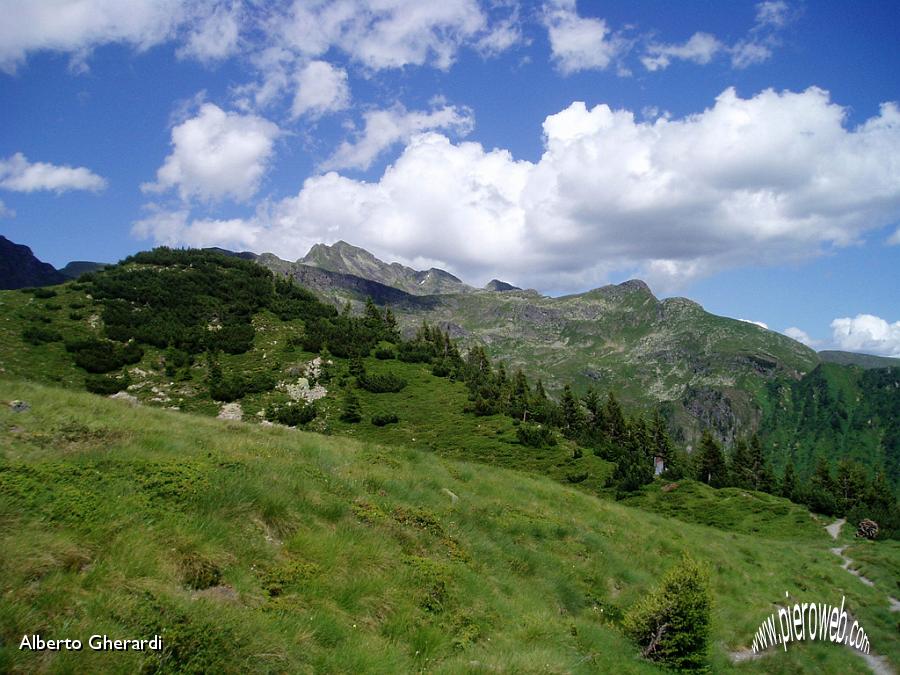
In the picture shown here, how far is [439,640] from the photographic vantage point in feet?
26.8

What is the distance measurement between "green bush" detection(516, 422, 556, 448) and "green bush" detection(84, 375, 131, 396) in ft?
150

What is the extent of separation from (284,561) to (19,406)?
968 centimetres

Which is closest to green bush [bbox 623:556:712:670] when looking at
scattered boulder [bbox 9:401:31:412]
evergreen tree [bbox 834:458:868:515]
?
scattered boulder [bbox 9:401:31:412]

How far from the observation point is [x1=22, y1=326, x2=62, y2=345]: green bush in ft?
189

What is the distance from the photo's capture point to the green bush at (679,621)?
11.4 m

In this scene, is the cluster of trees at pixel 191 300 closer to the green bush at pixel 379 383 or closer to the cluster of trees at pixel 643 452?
the green bush at pixel 379 383

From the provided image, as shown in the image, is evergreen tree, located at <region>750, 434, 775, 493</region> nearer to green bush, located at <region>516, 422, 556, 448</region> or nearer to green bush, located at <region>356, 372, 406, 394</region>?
green bush, located at <region>516, 422, 556, 448</region>

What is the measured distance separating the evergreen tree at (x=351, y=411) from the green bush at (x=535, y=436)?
63.0 feet

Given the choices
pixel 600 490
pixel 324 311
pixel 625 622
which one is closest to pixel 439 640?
pixel 625 622

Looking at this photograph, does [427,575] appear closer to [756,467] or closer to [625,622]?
[625,622]

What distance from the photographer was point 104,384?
5325cm

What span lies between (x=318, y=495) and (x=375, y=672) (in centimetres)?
519

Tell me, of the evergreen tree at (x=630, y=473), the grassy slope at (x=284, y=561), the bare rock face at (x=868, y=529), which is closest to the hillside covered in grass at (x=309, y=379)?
the evergreen tree at (x=630, y=473)

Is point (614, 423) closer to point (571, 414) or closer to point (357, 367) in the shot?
point (571, 414)
